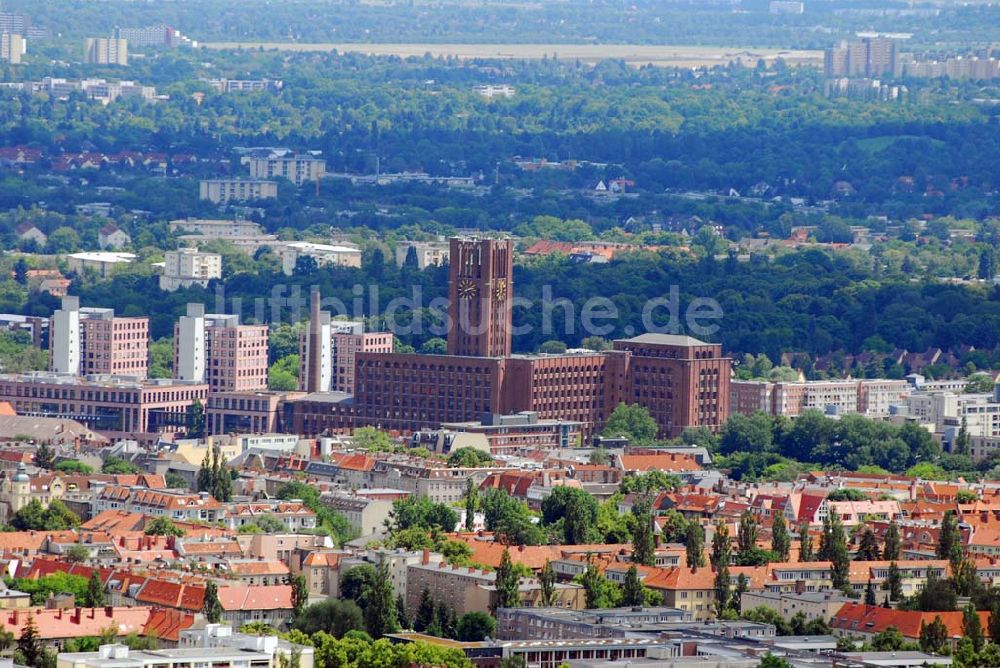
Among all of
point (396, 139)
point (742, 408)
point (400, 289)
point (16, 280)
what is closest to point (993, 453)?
point (742, 408)

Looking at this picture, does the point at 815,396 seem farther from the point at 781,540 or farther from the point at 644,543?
the point at 644,543

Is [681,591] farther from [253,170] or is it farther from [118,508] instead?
[253,170]

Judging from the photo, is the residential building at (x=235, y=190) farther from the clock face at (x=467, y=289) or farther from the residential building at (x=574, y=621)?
the residential building at (x=574, y=621)

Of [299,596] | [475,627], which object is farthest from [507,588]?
[299,596]

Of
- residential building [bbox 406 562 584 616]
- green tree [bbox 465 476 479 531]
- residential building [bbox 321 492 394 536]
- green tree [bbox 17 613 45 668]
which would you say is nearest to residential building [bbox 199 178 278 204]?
green tree [bbox 465 476 479 531]

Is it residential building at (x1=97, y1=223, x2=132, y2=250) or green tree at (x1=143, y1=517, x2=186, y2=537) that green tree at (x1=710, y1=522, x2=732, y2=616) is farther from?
residential building at (x1=97, y1=223, x2=132, y2=250)

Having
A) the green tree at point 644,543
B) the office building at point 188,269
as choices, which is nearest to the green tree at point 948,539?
the green tree at point 644,543
